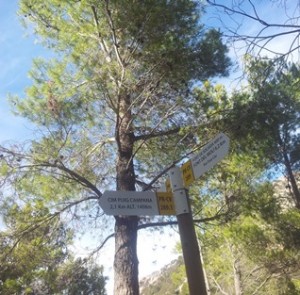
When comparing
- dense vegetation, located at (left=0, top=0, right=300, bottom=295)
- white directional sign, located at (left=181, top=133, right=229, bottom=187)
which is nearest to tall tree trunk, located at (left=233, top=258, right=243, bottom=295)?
dense vegetation, located at (left=0, top=0, right=300, bottom=295)

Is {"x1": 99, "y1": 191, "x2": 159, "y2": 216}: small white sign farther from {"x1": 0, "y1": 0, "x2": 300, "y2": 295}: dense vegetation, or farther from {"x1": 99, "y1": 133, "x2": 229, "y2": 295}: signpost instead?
{"x1": 0, "y1": 0, "x2": 300, "y2": 295}: dense vegetation

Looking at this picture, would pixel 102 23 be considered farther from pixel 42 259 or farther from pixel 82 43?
pixel 42 259

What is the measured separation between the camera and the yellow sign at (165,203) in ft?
10.3

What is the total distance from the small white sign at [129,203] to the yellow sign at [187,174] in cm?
31

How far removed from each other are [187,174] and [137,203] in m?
0.50

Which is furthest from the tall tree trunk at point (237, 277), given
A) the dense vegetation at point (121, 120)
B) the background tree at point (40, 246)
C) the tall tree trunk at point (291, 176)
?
the background tree at point (40, 246)

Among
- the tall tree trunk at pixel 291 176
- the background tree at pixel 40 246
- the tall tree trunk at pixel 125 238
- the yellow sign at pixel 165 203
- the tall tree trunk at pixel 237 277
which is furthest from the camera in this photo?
the tall tree trunk at pixel 237 277

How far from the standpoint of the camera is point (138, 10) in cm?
590

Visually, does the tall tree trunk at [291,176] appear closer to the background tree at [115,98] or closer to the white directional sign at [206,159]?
the background tree at [115,98]

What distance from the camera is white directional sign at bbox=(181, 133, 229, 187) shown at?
10.0ft

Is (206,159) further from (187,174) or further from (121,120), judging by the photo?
(121,120)

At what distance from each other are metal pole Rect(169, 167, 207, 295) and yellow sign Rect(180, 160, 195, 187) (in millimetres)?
35

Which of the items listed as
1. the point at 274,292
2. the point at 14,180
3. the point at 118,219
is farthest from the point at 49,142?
the point at 274,292

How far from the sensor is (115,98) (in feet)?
19.2
